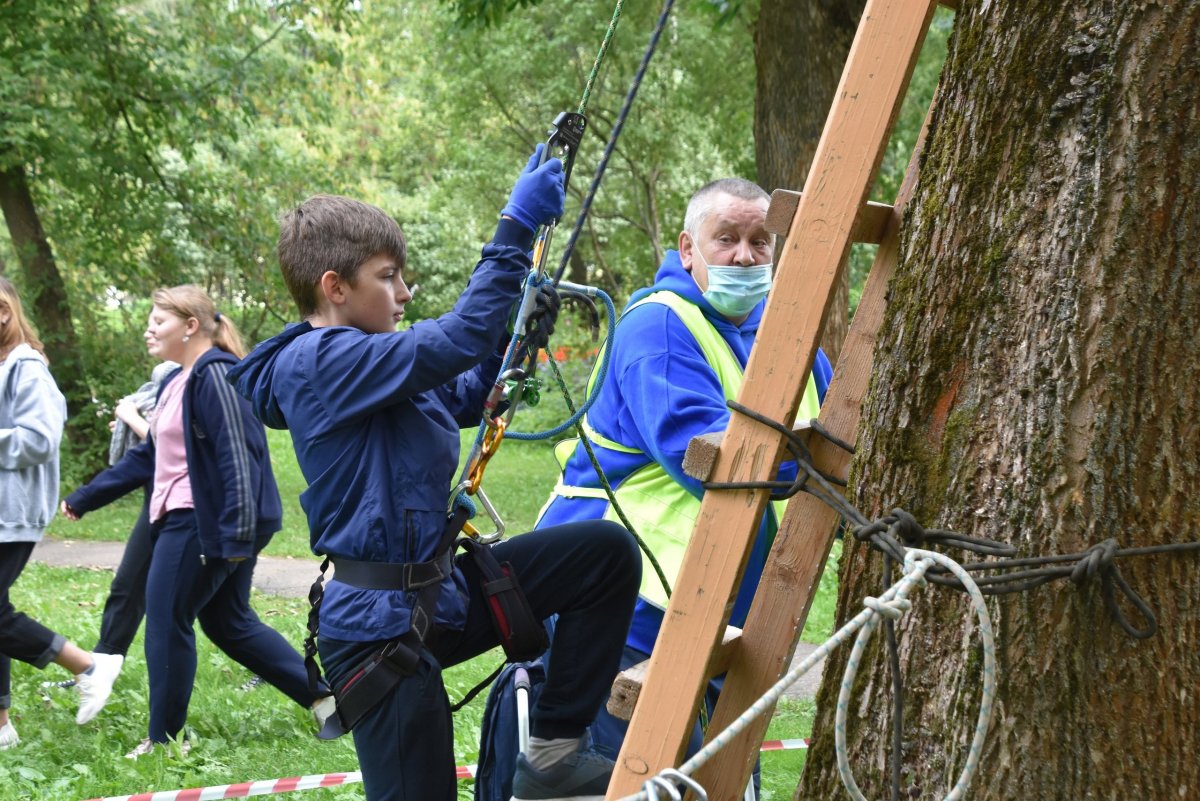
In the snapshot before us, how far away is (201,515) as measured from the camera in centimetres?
471

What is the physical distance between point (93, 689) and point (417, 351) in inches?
137

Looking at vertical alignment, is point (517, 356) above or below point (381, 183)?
below

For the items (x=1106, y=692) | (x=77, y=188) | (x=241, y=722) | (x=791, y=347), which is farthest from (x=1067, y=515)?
(x=77, y=188)

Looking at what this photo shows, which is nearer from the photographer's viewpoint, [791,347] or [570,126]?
[791,347]

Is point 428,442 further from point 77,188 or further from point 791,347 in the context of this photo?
point 77,188

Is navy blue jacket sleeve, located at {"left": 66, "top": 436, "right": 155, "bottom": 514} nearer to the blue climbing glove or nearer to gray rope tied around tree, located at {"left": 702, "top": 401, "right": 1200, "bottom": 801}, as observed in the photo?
the blue climbing glove

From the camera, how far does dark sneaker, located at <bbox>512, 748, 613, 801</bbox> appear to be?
8.77 feet

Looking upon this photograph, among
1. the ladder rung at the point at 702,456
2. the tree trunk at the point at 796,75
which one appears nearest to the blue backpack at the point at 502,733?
the ladder rung at the point at 702,456

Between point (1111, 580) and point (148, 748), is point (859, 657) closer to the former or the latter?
point (1111, 580)

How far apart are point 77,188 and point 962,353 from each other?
Result: 12310 millimetres

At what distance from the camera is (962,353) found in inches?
76.2

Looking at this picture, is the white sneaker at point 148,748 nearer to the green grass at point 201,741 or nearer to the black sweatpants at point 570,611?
the green grass at point 201,741

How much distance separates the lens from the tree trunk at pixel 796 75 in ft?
25.0

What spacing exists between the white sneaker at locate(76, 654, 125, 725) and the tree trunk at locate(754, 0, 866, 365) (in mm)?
4393
